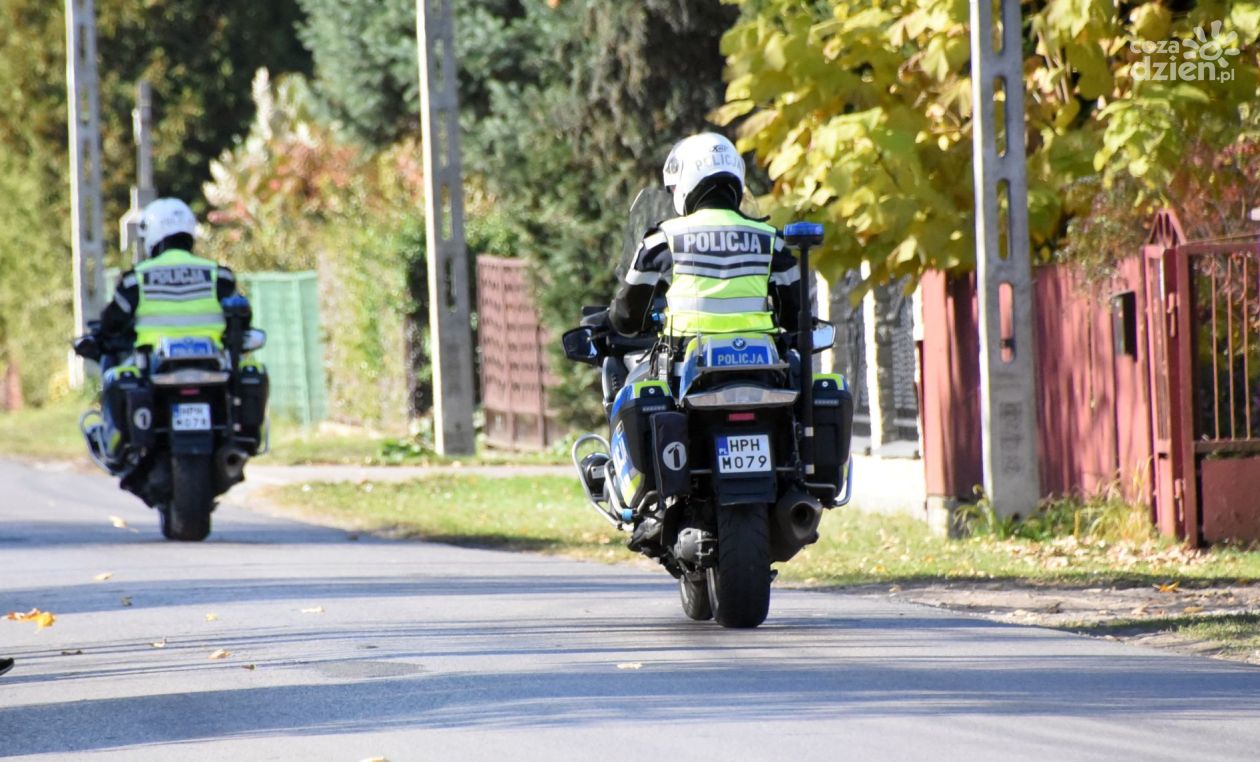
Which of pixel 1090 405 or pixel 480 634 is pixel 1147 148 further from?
pixel 480 634

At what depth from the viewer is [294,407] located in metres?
31.4

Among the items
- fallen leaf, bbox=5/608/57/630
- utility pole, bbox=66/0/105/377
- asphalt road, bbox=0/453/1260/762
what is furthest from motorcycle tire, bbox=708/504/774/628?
utility pole, bbox=66/0/105/377

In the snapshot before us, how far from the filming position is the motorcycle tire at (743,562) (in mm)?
9312

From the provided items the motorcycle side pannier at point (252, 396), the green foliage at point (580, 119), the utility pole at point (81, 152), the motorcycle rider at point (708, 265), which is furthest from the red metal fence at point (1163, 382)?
the utility pole at point (81, 152)

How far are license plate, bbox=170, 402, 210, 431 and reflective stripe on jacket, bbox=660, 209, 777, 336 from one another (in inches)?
217

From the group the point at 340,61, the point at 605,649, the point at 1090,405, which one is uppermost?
the point at 340,61

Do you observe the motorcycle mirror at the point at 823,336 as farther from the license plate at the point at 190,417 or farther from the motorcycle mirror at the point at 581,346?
the license plate at the point at 190,417

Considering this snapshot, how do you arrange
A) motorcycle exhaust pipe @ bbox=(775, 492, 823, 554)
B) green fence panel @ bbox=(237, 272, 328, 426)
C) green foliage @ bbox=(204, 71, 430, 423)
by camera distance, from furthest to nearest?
green fence panel @ bbox=(237, 272, 328, 426), green foliage @ bbox=(204, 71, 430, 423), motorcycle exhaust pipe @ bbox=(775, 492, 823, 554)

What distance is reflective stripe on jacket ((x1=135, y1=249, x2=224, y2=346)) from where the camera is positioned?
14.7 meters

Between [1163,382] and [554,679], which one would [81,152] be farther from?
[554,679]

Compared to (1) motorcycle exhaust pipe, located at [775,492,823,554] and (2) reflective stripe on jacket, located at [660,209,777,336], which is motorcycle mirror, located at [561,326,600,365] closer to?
(2) reflective stripe on jacket, located at [660,209,777,336]

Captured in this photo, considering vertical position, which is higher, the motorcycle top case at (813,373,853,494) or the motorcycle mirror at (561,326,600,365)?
the motorcycle mirror at (561,326,600,365)

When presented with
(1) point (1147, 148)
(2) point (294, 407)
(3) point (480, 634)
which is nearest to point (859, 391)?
(1) point (1147, 148)

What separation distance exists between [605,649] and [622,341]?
5.46 ft
